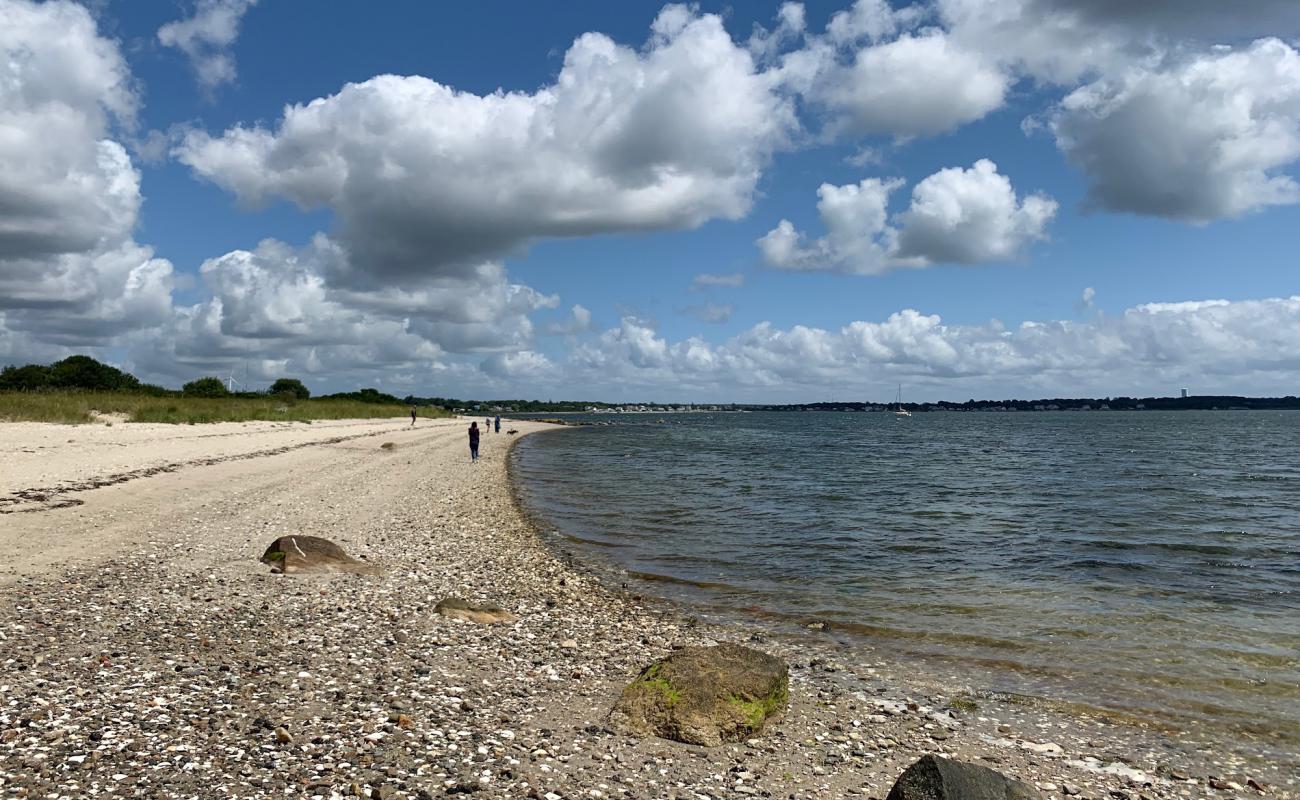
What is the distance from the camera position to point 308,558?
46.3 feet

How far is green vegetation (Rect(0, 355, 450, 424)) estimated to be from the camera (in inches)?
1911

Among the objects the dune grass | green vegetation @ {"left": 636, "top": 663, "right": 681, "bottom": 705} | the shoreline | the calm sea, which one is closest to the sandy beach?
the shoreline

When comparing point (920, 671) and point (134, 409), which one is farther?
point (134, 409)

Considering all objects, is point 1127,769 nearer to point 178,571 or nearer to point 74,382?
point 178,571

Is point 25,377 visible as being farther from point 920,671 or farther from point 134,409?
point 920,671

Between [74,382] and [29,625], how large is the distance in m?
→ 96.1

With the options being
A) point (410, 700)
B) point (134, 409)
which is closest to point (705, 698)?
point (410, 700)

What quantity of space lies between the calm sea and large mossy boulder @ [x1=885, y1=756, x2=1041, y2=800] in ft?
15.8

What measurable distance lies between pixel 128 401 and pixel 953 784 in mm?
67917

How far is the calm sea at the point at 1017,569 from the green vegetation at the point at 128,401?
3084cm

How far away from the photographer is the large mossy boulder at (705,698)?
757cm

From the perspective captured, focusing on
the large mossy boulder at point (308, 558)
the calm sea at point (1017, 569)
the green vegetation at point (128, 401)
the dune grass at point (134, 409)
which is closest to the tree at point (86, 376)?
the green vegetation at point (128, 401)

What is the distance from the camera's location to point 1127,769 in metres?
7.66

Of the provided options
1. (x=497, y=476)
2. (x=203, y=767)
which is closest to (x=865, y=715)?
(x=203, y=767)
